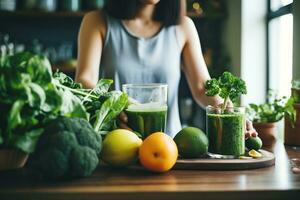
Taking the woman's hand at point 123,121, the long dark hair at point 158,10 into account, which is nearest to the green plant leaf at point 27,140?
the woman's hand at point 123,121

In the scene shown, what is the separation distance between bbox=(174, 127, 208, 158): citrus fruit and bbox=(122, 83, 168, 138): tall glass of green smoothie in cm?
9

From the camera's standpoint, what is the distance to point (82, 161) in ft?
2.95

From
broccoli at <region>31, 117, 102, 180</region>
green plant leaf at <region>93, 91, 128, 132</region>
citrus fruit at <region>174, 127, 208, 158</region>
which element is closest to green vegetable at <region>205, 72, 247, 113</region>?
citrus fruit at <region>174, 127, 208, 158</region>

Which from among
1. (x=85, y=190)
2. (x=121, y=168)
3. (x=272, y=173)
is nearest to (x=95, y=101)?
(x=121, y=168)

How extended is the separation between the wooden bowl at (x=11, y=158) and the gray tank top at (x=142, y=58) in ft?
2.73

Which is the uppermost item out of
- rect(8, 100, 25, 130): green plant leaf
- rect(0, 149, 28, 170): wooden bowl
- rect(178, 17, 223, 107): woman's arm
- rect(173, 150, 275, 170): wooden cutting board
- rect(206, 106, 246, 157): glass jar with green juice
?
rect(178, 17, 223, 107): woman's arm

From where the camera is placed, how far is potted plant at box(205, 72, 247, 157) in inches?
42.0

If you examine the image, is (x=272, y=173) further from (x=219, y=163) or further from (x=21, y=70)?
(x=21, y=70)

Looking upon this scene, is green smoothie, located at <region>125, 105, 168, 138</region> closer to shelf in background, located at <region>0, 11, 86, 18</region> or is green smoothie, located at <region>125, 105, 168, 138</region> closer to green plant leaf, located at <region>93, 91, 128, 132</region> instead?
green plant leaf, located at <region>93, 91, 128, 132</region>

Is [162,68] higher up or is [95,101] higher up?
[162,68]

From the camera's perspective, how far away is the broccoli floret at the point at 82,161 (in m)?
0.89

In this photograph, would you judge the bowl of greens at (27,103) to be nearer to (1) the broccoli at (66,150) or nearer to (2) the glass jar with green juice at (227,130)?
(1) the broccoli at (66,150)

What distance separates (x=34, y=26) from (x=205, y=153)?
2623 millimetres

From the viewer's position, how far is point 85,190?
0.86 metres
